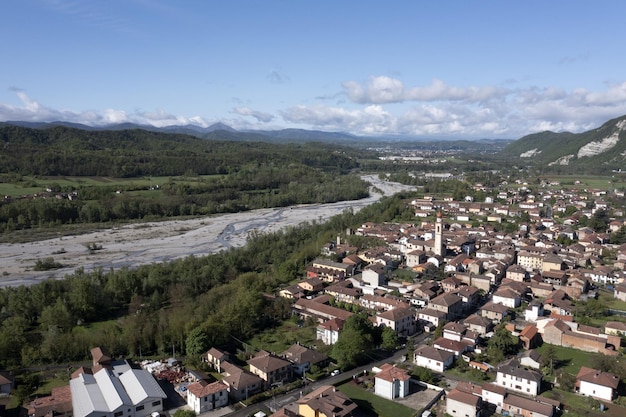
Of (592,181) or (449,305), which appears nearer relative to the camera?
(449,305)

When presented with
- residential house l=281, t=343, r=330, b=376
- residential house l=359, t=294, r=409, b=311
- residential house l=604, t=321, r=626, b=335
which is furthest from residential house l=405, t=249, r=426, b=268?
residential house l=281, t=343, r=330, b=376

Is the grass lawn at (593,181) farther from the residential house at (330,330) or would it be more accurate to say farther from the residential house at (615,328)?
the residential house at (330,330)

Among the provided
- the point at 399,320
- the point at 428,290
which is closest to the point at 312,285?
the point at 428,290

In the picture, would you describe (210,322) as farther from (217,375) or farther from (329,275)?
(329,275)

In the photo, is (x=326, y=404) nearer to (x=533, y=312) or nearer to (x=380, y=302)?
(x=380, y=302)

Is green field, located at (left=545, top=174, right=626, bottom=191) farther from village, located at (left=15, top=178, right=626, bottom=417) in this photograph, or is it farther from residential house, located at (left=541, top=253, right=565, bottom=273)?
residential house, located at (left=541, top=253, right=565, bottom=273)

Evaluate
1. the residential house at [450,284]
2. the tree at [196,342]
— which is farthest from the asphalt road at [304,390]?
the residential house at [450,284]
